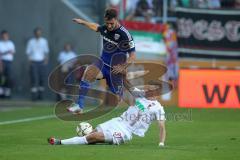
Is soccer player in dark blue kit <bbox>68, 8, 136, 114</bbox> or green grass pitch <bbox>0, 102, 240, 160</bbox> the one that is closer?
green grass pitch <bbox>0, 102, 240, 160</bbox>

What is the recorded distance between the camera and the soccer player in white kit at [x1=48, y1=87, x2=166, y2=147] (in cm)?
1377

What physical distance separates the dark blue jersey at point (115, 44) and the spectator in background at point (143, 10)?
11146mm

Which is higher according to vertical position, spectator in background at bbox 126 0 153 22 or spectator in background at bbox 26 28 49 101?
spectator in background at bbox 126 0 153 22

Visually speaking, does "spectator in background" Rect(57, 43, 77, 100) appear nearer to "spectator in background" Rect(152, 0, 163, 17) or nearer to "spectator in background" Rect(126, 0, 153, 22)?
"spectator in background" Rect(126, 0, 153, 22)

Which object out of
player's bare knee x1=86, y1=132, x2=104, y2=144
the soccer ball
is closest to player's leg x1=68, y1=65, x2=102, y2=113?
the soccer ball

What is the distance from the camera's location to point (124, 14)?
28797 millimetres

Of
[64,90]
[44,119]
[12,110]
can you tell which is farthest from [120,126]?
[64,90]

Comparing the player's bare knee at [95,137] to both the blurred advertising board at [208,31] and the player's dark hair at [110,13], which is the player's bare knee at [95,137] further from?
the blurred advertising board at [208,31]

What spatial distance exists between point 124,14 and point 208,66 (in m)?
3.45

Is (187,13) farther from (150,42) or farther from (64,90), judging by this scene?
(64,90)

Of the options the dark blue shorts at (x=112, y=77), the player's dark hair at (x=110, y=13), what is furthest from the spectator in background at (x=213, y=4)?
the player's dark hair at (x=110, y=13)

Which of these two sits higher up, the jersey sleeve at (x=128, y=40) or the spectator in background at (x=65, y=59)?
the jersey sleeve at (x=128, y=40)

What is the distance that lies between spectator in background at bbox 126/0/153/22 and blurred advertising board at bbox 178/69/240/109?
278cm

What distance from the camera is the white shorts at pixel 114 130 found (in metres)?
13.9
